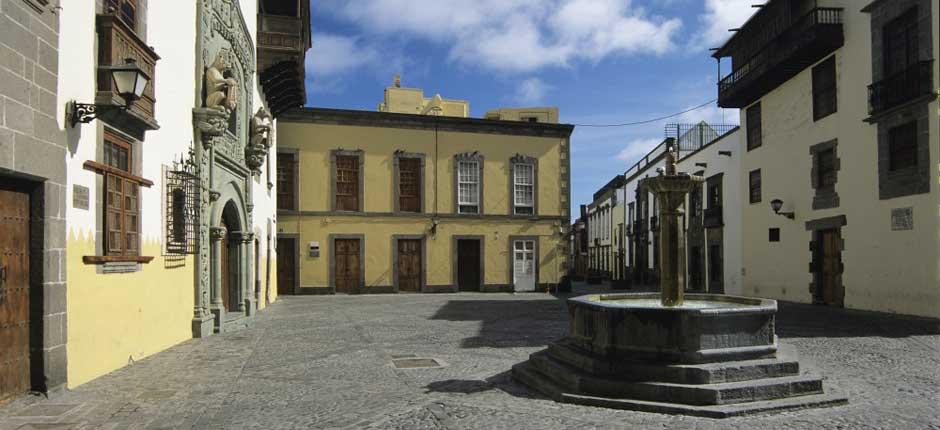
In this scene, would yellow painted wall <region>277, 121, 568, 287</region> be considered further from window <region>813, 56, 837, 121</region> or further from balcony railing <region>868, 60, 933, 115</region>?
balcony railing <region>868, 60, 933, 115</region>

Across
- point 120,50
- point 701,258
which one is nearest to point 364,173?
point 701,258

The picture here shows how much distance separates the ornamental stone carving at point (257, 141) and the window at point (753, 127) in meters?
15.3

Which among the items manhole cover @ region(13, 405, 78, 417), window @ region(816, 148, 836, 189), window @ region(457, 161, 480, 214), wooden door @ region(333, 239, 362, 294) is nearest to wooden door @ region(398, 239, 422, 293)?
wooden door @ region(333, 239, 362, 294)

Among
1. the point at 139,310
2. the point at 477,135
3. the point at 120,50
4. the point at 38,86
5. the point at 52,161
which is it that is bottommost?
the point at 139,310

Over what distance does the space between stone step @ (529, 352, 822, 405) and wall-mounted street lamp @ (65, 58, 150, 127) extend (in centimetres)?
530

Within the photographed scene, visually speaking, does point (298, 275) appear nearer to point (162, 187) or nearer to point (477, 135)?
point (477, 135)

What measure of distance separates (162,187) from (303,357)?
10.3ft

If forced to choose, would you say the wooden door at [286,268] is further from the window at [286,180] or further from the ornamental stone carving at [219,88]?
the ornamental stone carving at [219,88]

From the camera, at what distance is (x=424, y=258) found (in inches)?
1005

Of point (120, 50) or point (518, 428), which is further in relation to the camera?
point (120, 50)

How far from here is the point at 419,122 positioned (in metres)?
25.6

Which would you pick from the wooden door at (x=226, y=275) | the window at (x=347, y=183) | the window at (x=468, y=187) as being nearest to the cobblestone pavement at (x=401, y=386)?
the wooden door at (x=226, y=275)

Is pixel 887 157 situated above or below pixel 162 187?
above

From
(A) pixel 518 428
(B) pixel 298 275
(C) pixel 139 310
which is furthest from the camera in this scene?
(B) pixel 298 275
